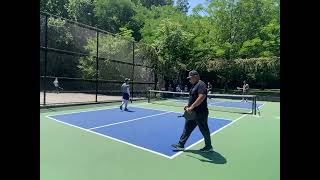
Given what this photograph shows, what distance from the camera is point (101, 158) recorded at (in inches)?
274

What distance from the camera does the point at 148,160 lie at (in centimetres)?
686

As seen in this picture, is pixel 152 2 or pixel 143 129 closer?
pixel 143 129

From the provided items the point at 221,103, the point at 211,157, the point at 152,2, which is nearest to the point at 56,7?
the point at 152,2

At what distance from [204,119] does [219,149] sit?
1.11 m

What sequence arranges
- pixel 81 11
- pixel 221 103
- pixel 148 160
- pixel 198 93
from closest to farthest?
pixel 148 160
pixel 198 93
pixel 221 103
pixel 81 11

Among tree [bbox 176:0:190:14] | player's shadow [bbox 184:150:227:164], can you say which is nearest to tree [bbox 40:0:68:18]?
tree [bbox 176:0:190:14]

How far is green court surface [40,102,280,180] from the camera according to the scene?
582 cm

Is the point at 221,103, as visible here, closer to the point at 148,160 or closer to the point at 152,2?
the point at 148,160

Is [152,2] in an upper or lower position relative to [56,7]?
upper
